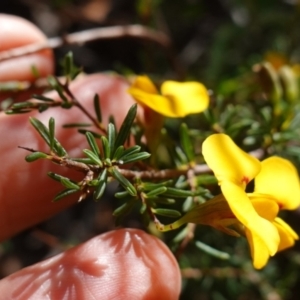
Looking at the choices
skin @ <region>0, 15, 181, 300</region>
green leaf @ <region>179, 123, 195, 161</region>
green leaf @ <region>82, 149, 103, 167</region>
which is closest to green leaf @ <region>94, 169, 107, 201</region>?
green leaf @ <region>82, 149, 103, 167</region>

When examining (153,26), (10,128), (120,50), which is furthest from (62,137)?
(120,50)

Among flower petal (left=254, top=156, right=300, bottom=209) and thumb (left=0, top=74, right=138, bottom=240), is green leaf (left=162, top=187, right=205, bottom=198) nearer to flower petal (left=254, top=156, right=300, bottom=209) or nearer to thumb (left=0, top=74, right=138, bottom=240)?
flower petal (left=254, top=156, right=300, bottom=209)

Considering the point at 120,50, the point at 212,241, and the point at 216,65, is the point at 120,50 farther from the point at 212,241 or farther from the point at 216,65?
the point at 212,241

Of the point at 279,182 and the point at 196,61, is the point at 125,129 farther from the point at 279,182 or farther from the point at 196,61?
the point at 196,61

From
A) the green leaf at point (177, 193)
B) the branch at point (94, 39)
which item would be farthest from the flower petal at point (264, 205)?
the branch at point (94, 39)

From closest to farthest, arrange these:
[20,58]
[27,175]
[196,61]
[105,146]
A: [105,146]
[27,175]
[20,58]
[196,61]

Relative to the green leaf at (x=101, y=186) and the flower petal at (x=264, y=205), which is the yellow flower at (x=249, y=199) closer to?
the flower petal at (x=264, y=205)

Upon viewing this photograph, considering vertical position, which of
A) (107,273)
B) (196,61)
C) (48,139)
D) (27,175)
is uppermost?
(48,139)

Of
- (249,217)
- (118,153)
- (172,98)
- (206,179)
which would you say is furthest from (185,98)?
(249,217)
